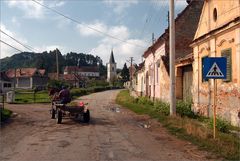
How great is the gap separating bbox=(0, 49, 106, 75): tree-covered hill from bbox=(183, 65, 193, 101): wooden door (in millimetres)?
34369

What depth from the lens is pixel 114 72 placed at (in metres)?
170

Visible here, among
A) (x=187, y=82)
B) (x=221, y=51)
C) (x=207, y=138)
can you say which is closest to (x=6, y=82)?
(x=187, y=82)

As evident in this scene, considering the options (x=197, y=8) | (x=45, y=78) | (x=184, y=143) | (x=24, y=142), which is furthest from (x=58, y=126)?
(x=45, y=78)

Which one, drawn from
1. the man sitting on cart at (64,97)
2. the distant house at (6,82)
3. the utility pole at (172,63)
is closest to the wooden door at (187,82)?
the utility pole at (172,63)

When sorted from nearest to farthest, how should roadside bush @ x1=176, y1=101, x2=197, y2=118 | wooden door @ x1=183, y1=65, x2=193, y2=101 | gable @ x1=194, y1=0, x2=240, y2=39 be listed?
gable @ x1=194, y1=0, x2=240, y2=39 → roadside bush @ x1=176, y1=101, x2=197, y2=118 → wooden door @ x1=183, y1=65, x2=193, y2=101

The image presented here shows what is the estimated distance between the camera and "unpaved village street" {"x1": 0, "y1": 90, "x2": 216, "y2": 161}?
1022cm

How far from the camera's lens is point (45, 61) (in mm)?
130125

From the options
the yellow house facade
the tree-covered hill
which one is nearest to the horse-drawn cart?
the yellow house facade

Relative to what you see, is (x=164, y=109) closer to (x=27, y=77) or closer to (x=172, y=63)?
(x=172, y=63)

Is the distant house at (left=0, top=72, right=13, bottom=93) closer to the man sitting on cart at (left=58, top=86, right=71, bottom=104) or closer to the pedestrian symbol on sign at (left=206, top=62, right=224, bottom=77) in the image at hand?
the man sitting on cart at (left=58, top=86, right=71, bottom=104)

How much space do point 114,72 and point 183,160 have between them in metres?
161

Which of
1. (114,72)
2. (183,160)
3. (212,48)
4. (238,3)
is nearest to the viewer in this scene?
(183,160)

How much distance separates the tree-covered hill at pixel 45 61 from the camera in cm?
9681

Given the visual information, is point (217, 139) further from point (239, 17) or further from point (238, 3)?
point (238, 3)
